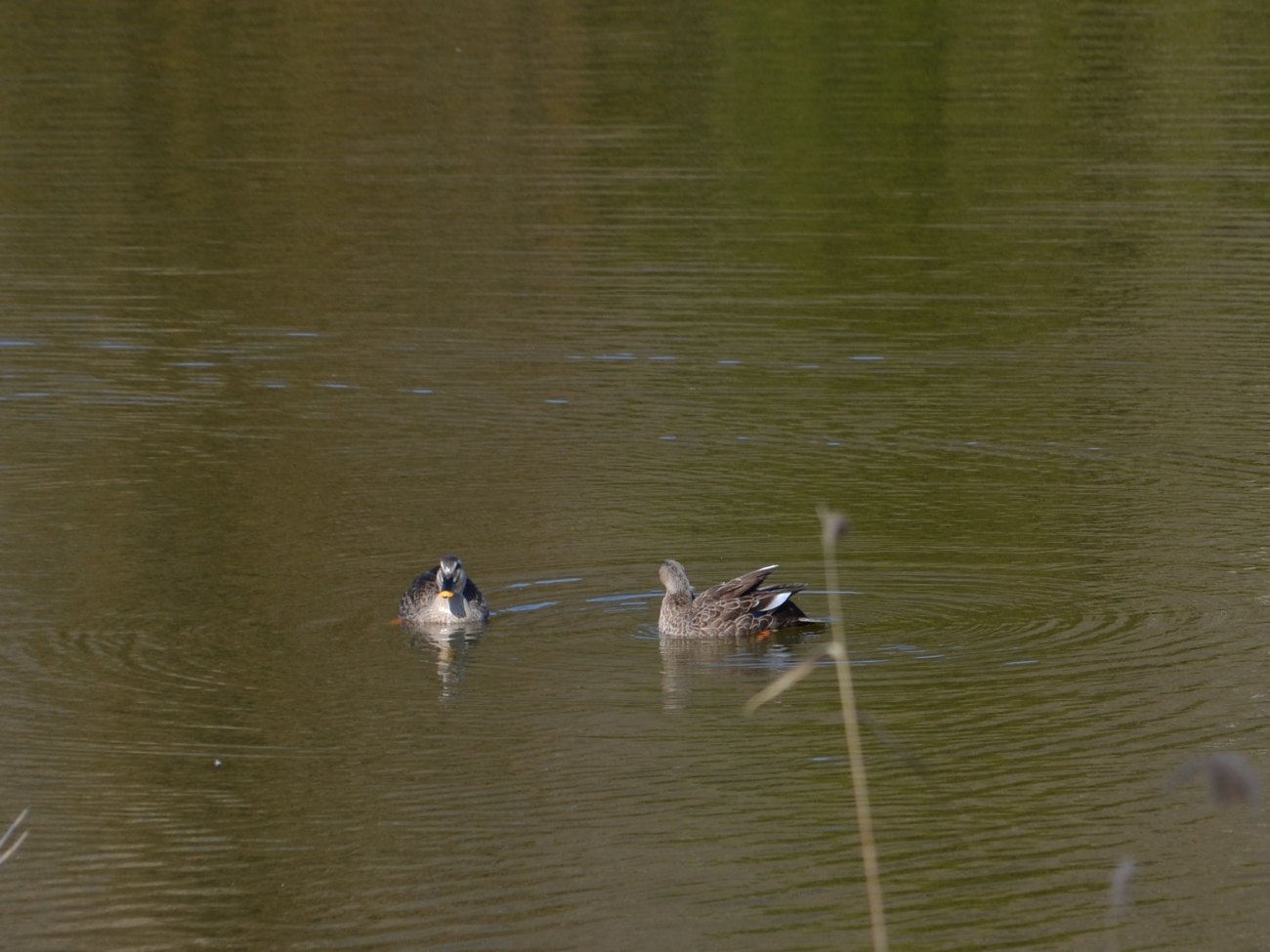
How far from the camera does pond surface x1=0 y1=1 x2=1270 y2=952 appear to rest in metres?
8.81

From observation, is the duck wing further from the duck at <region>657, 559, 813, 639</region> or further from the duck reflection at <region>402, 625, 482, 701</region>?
the duck reflection at <region>402, 625, 482, 701</region>

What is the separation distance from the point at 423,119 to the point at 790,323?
12802 mm

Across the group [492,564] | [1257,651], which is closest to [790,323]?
[492,564]

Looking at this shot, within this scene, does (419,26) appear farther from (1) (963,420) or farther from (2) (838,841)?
(2) (838,841)

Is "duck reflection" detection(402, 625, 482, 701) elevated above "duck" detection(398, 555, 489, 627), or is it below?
below

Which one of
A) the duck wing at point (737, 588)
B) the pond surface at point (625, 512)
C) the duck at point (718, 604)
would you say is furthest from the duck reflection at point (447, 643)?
the duck wing at point (737, 588)

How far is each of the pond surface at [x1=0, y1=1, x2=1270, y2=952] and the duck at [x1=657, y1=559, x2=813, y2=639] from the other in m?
0.13

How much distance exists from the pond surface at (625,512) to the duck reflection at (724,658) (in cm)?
3

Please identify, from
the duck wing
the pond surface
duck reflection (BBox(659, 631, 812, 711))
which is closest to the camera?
the pond surface

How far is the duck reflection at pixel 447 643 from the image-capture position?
11.4 meters

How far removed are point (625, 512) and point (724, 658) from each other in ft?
8.88

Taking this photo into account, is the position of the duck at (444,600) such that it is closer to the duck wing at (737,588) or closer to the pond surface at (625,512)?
the pond surface at (625,512)

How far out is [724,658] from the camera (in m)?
11.6

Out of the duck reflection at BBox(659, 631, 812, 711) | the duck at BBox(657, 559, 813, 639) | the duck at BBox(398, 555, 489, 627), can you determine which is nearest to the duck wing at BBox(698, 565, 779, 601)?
the duck at BBox(657, 559, 813, 639)
